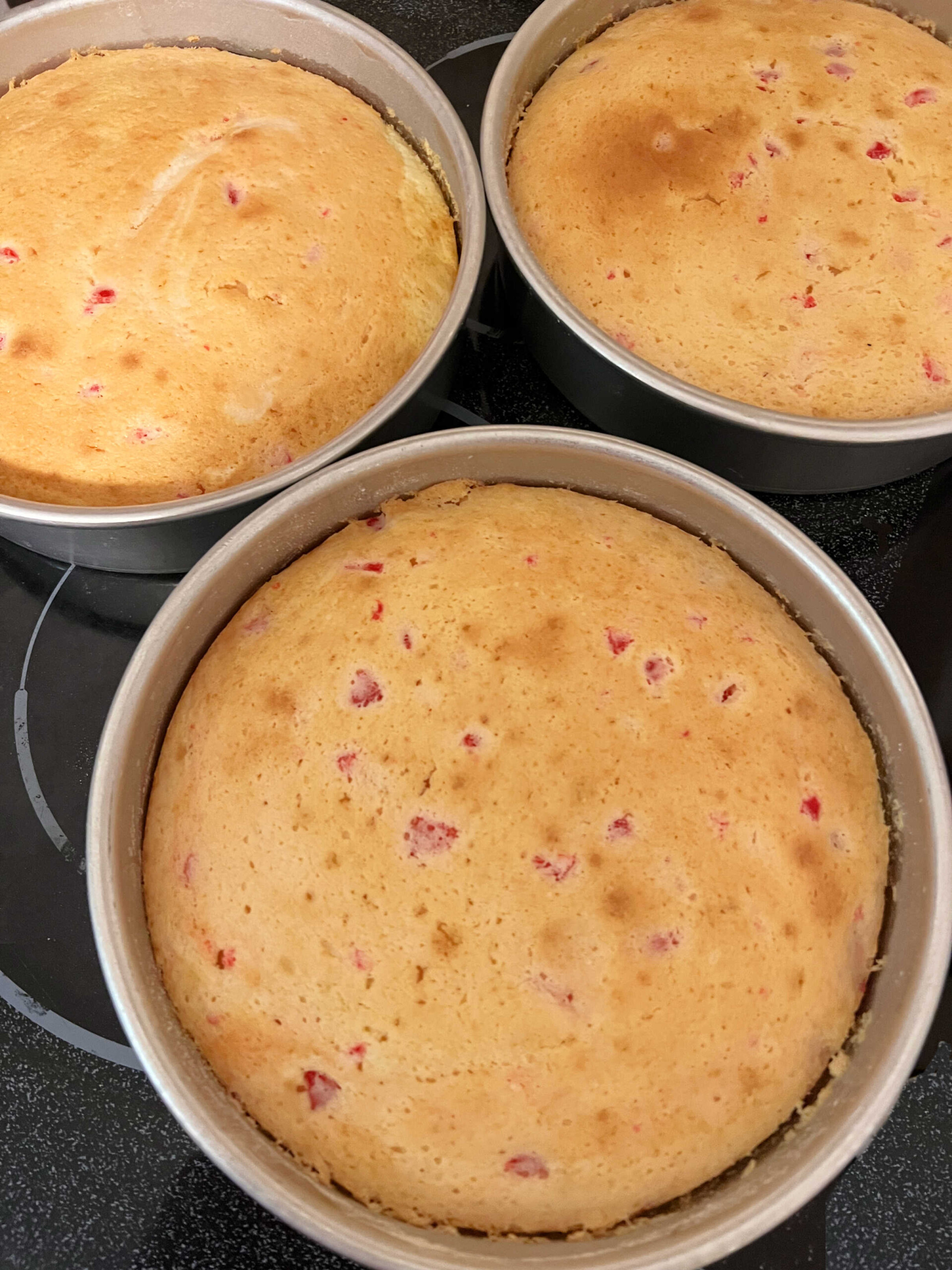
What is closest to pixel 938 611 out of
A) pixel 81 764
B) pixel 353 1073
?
pixel 353 1073

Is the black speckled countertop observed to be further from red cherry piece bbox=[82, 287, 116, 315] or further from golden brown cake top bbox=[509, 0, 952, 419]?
red cherry piece bbox=[82, 287, 116, 315]

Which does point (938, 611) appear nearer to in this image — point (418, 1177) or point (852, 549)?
point (852, 549)

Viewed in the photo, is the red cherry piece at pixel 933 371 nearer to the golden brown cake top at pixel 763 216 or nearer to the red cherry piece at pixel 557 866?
the golden brown cake top at pixel 763 216

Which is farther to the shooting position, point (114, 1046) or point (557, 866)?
point (114, 1046)

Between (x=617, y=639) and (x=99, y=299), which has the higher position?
A: (x=99, y=299)

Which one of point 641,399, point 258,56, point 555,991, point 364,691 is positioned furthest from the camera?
point 258,56

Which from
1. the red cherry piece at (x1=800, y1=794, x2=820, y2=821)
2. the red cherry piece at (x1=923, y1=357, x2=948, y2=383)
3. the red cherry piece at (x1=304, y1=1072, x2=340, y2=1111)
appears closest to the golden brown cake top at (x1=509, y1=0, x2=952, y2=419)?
the red cherry piece at (x1=923, y1=357, x2=948, y2=383)

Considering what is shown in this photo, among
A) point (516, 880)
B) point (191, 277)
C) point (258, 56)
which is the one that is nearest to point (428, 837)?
point (516, 880)

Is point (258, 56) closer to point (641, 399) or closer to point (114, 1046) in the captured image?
point (641, 399)

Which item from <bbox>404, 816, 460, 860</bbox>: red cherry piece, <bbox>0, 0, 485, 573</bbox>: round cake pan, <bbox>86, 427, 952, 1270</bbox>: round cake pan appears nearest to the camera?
<bbox>86, 427, 952, 1270</bbox>: round cake pan
